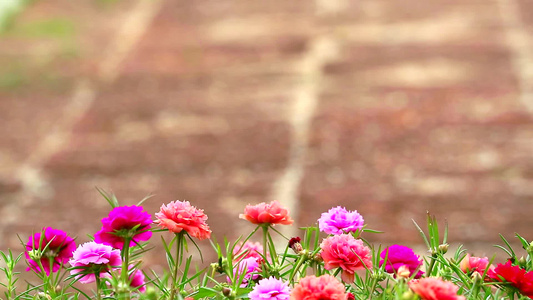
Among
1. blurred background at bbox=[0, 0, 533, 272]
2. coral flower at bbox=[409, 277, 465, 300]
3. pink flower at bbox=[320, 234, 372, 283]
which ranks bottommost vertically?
coral flower at bbox=[409, 277, 465, 300]

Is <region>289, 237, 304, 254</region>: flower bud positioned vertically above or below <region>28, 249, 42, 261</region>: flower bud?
below

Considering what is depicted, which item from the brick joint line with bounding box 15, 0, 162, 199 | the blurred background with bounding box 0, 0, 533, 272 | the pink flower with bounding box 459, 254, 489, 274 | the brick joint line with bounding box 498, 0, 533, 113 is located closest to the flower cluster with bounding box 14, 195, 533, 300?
the pink flower with bounding box 459, 254, 489, 274

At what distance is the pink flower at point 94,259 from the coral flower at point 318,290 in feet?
0.88

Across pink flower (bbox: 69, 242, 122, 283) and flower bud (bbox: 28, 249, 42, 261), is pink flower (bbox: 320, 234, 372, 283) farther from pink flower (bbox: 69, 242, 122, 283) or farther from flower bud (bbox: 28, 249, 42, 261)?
flower bud (bbox: 28, 249, 42, 261)

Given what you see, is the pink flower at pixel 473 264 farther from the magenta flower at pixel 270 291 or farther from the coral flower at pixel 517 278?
the magenta flower at pixel 270 291

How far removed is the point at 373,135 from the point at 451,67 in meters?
1.35

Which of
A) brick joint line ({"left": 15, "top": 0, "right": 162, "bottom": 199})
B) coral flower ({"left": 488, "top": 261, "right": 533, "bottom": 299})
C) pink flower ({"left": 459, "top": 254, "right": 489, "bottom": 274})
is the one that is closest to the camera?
coral flower ({"left": 488, "top": 261, "right": 533, "bottom": 299})

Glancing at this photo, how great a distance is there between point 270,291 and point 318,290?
8cm

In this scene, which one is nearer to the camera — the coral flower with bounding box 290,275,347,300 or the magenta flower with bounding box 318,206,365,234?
the coral flower with bounding box 290,275,347,300

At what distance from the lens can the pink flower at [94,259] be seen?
1.05 metres

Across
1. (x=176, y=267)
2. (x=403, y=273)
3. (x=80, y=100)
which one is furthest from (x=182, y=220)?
(x=80, y=100)

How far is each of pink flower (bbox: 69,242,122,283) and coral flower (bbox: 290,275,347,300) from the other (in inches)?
10.6

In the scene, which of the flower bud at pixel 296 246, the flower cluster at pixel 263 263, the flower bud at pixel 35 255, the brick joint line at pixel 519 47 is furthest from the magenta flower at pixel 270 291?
the brick joint line at pixel 519 47

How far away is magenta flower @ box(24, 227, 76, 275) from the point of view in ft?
3.63
